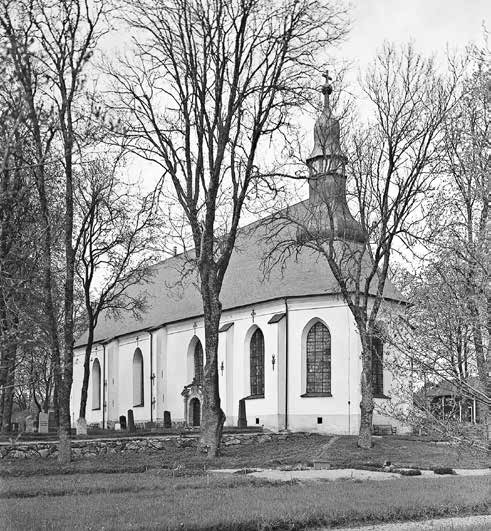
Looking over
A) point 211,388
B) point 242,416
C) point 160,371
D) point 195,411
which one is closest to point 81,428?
point 242,416

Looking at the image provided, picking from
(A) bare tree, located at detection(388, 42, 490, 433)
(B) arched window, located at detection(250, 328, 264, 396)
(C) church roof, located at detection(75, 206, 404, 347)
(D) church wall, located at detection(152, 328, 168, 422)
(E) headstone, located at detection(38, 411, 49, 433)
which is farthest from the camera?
(D) church wall, located at detection(152, 328, 168, 422)

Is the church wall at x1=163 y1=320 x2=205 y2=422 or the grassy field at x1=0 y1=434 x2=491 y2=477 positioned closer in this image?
the grassy field at x1=0 y1=434 x2=491 y2=477

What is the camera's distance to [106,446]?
24.7 metres

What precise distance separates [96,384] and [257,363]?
19.3m

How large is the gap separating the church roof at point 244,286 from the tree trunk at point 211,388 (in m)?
4.41

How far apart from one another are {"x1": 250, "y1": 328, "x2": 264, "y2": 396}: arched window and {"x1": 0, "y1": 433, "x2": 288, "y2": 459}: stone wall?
7069mm

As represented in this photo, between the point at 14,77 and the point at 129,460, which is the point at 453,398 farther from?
the point at 129,460

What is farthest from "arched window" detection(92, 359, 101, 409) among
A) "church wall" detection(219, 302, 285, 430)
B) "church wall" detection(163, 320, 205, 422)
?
"church wall" detection(219, 302, 285, 430)

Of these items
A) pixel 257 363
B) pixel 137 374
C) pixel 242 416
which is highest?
pixel 257 363

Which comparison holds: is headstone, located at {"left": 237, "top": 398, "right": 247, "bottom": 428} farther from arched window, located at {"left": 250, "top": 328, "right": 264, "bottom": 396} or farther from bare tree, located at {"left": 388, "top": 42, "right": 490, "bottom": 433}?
bare tree, located at {"left": 388, "top": 42, "right": 490, "bottom": 433}

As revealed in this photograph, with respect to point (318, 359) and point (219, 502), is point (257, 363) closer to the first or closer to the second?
point (318, 359)

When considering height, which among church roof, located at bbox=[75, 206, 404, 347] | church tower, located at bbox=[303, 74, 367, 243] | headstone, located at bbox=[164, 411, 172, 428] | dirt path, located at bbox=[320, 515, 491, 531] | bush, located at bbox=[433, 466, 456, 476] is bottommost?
headstone, located at bbox=[164, 411, 172, 428]

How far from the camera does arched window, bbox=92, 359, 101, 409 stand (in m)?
52.1

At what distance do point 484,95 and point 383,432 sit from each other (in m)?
27.0
